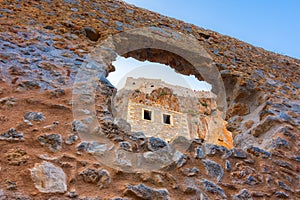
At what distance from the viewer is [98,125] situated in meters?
1.97

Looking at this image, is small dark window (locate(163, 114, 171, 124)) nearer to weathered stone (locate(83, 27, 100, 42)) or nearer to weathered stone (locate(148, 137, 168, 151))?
weathered stone (locate(83, 27, 100, 42))

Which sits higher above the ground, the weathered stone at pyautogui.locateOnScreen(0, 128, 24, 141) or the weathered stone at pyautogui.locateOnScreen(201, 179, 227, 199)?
the weathered stone at pyautogui.locateOnScreen(0, 128, 24, 141)

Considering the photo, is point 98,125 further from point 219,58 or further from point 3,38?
point 219,58

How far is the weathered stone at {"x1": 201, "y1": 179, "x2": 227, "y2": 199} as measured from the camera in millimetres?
1795

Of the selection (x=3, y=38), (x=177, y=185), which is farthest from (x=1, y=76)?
(x=177, y=185)

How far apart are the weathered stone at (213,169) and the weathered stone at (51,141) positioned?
1045 mm

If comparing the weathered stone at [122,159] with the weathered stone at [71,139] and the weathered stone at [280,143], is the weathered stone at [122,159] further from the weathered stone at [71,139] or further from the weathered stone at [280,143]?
the weathered stone at [280,143]

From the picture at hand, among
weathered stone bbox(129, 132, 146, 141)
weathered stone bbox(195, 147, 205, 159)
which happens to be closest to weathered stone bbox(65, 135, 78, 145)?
weathered stone bbox(129, 132, 146, 141)

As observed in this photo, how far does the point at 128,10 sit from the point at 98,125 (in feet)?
7.39

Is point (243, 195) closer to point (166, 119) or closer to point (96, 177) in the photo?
point (96, 177)

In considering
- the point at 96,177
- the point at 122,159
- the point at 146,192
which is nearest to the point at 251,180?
the point at 146,192

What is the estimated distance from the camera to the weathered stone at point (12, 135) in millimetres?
1564

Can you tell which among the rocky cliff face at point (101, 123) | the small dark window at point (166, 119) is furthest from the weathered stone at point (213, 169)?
the small dark window at point (166, 119)

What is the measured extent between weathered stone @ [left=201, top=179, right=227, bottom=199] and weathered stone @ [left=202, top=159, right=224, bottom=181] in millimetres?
91
